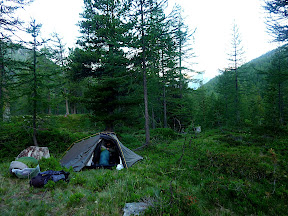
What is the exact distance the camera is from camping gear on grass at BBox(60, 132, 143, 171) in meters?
7.14

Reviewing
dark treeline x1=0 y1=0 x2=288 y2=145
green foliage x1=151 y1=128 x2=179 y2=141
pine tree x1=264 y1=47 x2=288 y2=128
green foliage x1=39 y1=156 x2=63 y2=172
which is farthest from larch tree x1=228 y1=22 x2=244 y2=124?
green foliage x1=39 y1=156 x2=63 y2=172

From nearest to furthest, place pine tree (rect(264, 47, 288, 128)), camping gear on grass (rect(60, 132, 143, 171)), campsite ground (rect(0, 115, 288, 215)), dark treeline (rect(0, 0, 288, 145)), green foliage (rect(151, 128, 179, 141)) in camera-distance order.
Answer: campsite ground (rect(0, 115, 288, 215)) < camping gear on grass (rect(60, 132, 143, 171)) < dark treeline (rect(0, 0, 288, 145)) < green foliage (rect(151, 128, 179, 141)) < pine tree (rect(264, 47, 288, 128))

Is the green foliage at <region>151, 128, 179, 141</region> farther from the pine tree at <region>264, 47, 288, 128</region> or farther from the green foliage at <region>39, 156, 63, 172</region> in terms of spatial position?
the pine tree at <region>264, 47, 288, 128</region>

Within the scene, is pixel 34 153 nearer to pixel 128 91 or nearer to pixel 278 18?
pixel 128 91

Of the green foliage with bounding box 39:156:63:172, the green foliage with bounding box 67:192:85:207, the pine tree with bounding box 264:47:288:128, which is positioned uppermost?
the pine tree with bounding box 264:47:288:128

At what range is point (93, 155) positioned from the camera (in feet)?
25.6

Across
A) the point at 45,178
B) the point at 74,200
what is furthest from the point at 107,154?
the point at 74,200

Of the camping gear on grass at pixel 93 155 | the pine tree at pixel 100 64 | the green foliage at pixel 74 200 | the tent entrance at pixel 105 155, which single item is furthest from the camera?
the pine tree at pixel 100 64

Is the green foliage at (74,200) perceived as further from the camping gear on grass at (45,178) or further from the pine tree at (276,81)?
the pine tree at (276,81)

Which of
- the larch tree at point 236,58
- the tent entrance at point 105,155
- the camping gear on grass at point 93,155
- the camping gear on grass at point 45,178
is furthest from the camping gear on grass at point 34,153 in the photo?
the larch tree at point 236,58

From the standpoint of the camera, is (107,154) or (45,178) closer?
(45,178)

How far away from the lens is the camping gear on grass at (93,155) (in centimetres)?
714

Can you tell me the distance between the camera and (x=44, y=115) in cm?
1016

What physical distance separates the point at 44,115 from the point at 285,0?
19.2 meters
